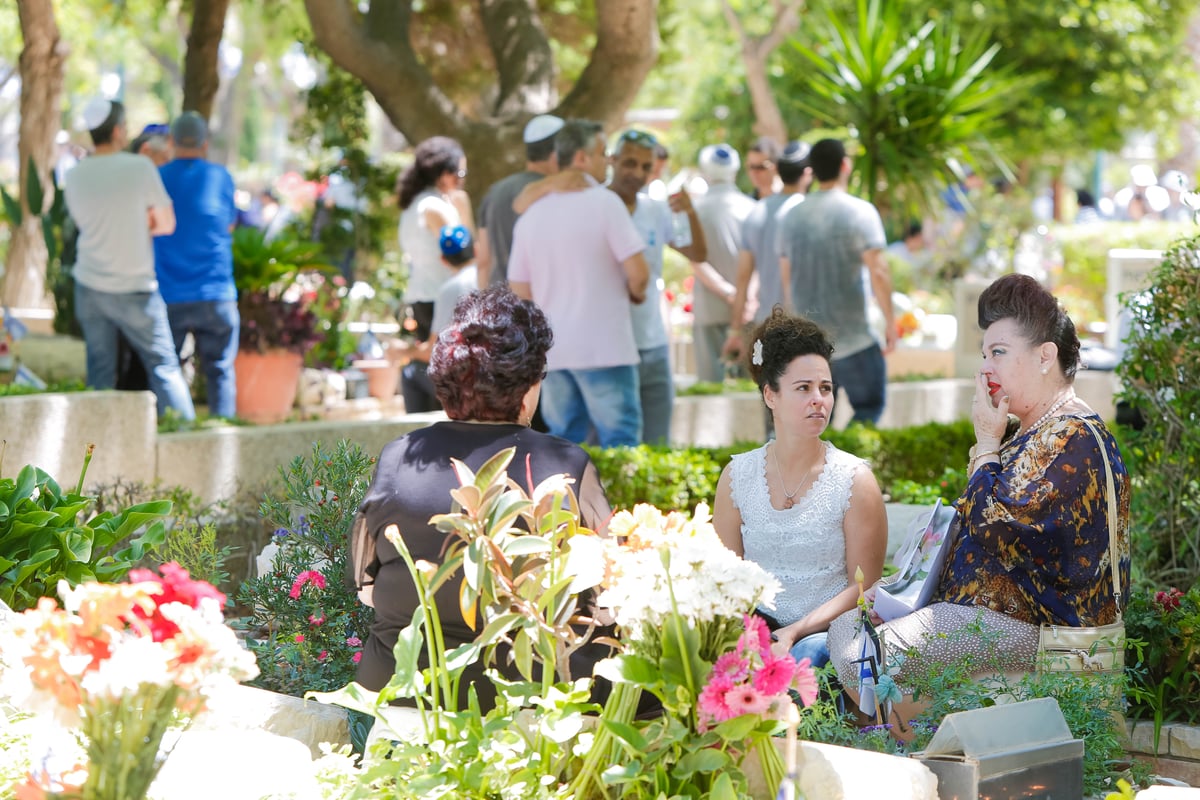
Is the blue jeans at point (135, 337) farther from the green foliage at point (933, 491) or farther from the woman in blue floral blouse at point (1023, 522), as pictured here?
the woman in blue floral blouse at point (1023, 522)

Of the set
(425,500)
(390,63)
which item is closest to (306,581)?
(425,500)

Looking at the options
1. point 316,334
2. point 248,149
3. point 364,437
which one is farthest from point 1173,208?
point 248,149

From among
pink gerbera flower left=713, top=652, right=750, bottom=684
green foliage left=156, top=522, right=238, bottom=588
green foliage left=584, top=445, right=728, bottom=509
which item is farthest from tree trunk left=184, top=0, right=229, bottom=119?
pink gerbera flower left=713, top=652, right=750, bottom=684

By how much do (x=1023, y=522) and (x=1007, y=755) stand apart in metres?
0.81

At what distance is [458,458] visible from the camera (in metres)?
3.43

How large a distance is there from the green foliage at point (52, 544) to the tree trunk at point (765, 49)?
475 inches

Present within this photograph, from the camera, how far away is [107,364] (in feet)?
25.8

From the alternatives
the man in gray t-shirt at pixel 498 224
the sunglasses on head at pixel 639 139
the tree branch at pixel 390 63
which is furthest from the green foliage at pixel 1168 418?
the tree branch at pixel 390 63

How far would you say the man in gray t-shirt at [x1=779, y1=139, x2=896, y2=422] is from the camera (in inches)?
291

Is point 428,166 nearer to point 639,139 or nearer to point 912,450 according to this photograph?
point 639,139

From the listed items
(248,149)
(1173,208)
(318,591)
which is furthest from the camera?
(248,149)

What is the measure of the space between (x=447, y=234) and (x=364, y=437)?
43.2 inches

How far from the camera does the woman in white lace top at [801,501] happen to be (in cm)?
412

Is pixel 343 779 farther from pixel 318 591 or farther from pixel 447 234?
pixel 447 234
